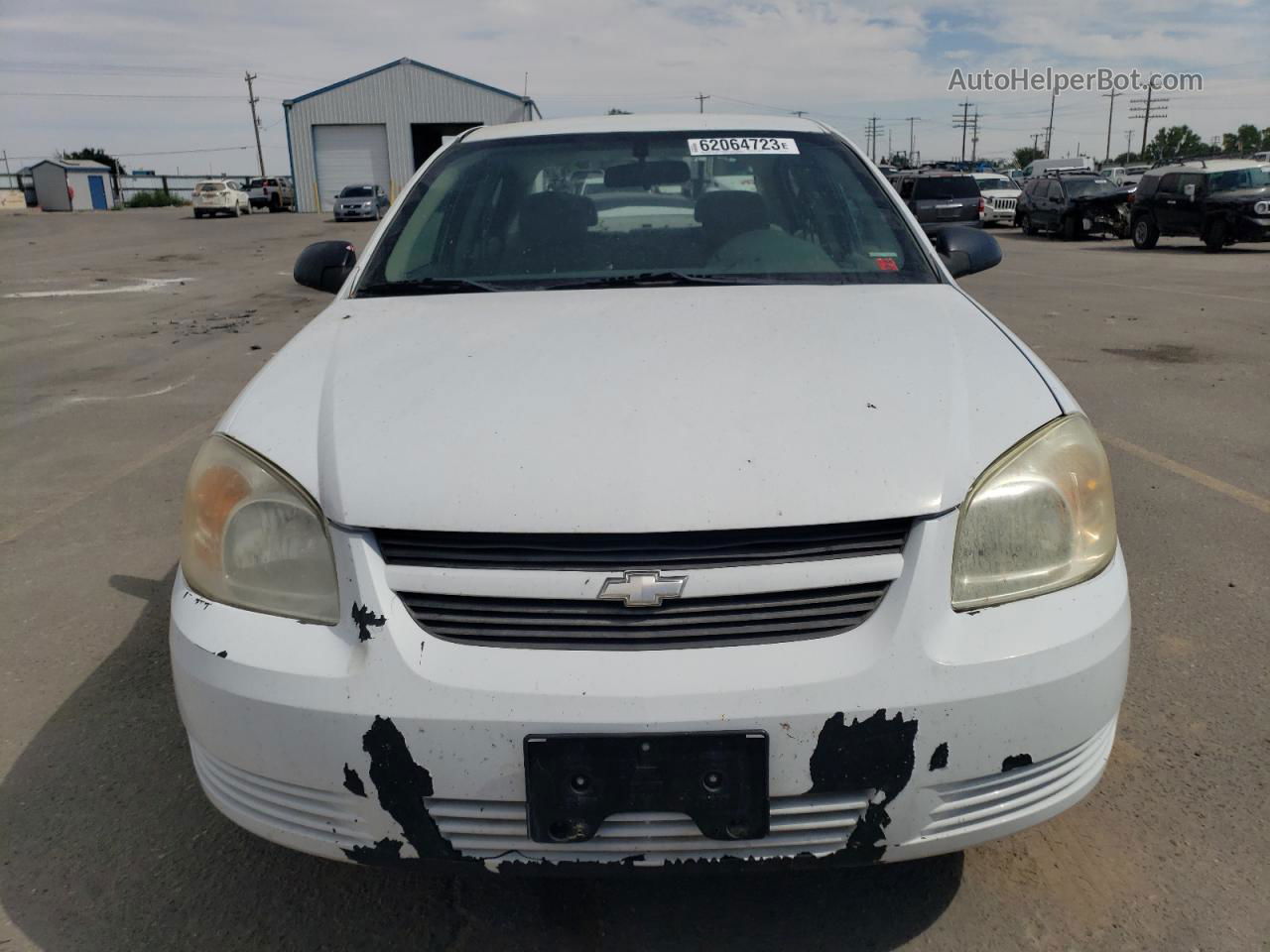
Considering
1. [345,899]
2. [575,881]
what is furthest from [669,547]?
[345,899]

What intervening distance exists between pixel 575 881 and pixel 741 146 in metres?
2.18

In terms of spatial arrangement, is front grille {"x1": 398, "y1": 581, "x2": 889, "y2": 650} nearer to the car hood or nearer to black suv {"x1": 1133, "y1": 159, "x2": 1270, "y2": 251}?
the car hood

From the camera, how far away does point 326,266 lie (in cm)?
323

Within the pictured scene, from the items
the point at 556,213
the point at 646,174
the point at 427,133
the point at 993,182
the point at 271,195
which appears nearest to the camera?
the point at 556,213

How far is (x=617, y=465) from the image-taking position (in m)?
1.69

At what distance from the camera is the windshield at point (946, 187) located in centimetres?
2636

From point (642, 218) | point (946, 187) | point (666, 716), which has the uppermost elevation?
point (642, 218)

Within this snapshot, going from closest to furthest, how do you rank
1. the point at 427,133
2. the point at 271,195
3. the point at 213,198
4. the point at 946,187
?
the point at 946,187 → the point at 213,198 → the point at 427,133 → the point at 271,195

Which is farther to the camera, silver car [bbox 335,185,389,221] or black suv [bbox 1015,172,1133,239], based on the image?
silver car [bbox 335,185,389,221]

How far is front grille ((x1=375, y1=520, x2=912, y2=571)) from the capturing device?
5.34 ft

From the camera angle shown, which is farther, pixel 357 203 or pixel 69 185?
pixel 69 185

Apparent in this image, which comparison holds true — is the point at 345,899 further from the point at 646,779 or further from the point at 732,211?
the point at 732,211

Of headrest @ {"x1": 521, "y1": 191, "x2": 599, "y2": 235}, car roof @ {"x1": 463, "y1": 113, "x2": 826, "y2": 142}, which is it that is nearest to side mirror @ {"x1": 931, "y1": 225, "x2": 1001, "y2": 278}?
car roof @ {"x1": 463, "y1": 113, "x2": 826, "y2": 142}

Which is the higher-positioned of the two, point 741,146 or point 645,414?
point 741,146
